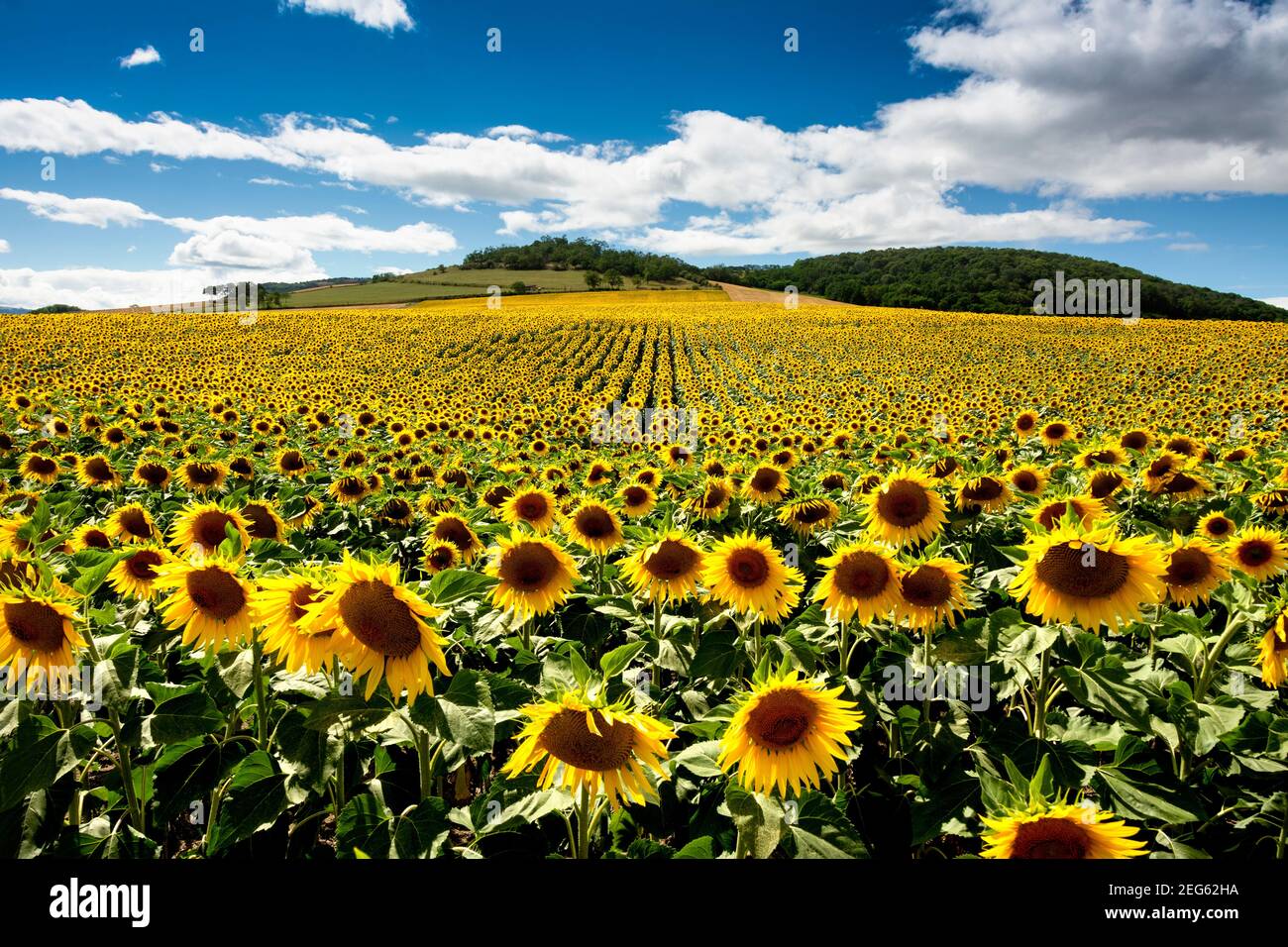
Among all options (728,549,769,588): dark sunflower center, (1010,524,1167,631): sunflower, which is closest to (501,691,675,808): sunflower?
(728,549,769,588): dark sunflower center

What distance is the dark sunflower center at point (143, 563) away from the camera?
3361 mm

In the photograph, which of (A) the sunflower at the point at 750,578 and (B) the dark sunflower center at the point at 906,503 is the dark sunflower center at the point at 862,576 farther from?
(B) the dark sunflower center at the point at 906,503

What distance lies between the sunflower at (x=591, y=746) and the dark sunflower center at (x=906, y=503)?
9.72 feet

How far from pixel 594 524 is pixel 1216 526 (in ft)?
16.5

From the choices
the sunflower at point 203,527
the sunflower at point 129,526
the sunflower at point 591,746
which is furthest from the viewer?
the sunflower at point 129,526

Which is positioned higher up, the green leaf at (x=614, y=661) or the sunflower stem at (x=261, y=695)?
the green leaf at (x=614, y=661)

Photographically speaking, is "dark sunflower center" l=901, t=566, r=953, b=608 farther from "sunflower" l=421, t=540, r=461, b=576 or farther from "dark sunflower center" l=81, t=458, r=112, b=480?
"dark sunflower center" l=81, t=458, r=112, b=480

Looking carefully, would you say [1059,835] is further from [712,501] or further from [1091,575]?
[712,501]

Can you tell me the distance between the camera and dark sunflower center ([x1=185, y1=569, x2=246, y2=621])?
2.61 metres

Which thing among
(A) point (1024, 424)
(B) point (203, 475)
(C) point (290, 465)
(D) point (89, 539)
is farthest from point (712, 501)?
(A) point (1024, 424)

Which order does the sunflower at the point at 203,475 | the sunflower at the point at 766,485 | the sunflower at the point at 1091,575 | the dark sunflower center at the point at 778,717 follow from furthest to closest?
the sunflower at the point at 203,475
the sunflower at the point at 766,485
the sunflower at the point at 1091,575
the dark sunflower center at the point at 778,717

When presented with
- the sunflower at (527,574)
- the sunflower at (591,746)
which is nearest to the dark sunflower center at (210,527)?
the sunflower at (527,574)
